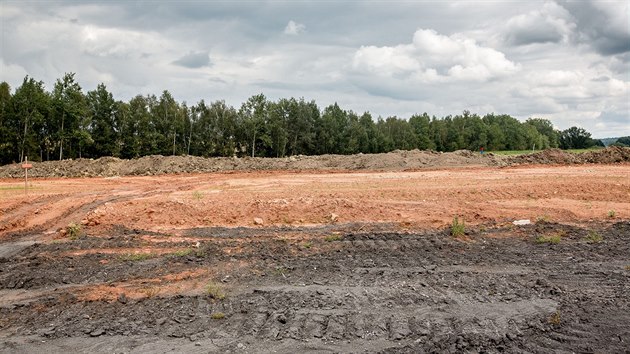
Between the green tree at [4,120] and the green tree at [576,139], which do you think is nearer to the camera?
the green tree at [4,120]

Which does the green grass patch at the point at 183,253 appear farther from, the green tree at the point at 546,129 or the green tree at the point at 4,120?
the green tree at the point at 546,129

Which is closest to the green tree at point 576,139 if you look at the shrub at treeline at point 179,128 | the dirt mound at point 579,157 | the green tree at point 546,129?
the green tree at point 546,129

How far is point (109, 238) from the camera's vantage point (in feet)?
45.2

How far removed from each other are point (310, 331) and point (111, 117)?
166ft

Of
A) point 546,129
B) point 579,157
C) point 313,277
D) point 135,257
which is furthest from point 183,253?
point 546,129

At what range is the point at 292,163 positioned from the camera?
4069 centimetres

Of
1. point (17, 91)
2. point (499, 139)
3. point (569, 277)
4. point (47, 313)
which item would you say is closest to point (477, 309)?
point (569, 277)

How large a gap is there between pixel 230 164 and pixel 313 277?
103 feet

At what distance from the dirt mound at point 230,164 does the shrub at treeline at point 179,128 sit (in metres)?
9.07

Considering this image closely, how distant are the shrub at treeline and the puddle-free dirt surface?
1232 inches

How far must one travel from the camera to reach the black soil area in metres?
7.34

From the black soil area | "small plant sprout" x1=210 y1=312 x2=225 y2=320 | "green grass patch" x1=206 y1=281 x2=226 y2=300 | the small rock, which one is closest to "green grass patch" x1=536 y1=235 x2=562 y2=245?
the black soil area

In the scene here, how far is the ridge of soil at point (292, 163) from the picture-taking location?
1453 inches

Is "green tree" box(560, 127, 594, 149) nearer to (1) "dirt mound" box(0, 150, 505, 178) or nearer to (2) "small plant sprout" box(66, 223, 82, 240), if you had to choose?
(1) "dirt mound" box(0, 150, 505, 178)
